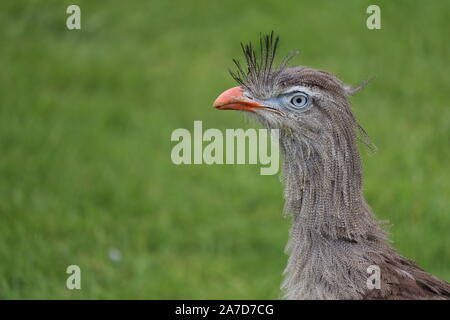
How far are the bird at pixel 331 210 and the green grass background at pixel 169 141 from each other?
148 centimetres

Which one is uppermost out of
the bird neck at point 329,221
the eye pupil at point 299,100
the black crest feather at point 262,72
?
the black crest feather at point 262,72

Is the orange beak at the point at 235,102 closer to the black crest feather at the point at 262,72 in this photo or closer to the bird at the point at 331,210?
the black crest feather at the point at 262,72

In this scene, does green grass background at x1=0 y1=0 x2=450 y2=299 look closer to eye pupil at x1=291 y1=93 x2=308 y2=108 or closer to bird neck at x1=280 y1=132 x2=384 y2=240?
bird neck at x1=280 y1=132 x2=384 y2=240

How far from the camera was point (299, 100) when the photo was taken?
3006mm

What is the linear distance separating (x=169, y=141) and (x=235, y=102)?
2.87 meters

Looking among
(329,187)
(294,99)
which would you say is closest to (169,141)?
(294,99)

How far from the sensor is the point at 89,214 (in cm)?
501

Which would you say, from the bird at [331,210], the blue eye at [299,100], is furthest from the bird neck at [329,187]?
the blue eye at [299,100]

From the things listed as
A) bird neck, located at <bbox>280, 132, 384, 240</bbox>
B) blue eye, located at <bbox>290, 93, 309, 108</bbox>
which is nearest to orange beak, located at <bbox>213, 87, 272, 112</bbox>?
blue eye, located at <bbox>290, 93, 309, 108</bbox>

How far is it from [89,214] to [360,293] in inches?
103

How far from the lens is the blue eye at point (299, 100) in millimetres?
2977

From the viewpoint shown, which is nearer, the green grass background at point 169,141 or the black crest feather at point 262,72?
the black crest feather at point 262,72

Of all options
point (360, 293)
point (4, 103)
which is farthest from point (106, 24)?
point (360, 293)

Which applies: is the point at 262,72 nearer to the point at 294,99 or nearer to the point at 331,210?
the point at 294,99
